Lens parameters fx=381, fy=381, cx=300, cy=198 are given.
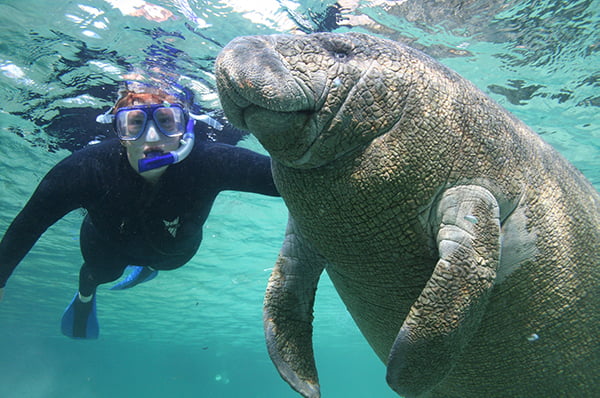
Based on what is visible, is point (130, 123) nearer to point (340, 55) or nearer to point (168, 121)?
point (168, 121)

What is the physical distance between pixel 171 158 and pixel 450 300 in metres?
3.53

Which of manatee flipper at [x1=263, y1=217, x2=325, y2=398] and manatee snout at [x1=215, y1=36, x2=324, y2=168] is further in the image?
manatee flipper at [x1=263, y1=217, x2=325, y2=398]

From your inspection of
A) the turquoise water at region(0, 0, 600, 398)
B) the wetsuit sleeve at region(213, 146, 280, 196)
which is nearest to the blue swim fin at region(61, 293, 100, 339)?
the turquoise water at region(0, 0, 600, 398)

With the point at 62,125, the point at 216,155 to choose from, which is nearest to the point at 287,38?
the point at 216,155

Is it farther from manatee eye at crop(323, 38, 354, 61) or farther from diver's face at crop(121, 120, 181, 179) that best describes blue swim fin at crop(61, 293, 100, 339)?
manatee eye at crop(323, 38, 354, 61)

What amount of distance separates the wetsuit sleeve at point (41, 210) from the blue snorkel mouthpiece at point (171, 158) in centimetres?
73

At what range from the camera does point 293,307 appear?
2.33 meters

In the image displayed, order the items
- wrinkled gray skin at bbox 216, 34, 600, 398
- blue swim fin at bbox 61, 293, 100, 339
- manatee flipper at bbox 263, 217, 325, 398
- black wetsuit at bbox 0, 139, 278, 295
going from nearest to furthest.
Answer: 1. wrinkled gray skin at bbox 216, 34, 600, 398
2. manatee flipper at bbox 263, 217, 325, 398
3. black wetsuit at bbox 0, 139, 278, 295
4. blue swim fin at bbox 61, 293, 100, 339

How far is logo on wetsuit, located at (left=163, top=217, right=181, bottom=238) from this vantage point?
15.4ft

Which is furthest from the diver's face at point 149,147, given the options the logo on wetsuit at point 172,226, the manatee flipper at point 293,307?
the manatee flipper at point 293,307

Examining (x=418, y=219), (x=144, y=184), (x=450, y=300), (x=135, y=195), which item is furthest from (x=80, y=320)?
(x=450, y=300)

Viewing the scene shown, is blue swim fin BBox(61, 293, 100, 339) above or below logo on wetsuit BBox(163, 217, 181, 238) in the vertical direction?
below

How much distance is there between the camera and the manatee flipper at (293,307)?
2.20 metres

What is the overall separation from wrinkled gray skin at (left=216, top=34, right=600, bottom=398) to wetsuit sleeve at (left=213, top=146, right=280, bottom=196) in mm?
1876
